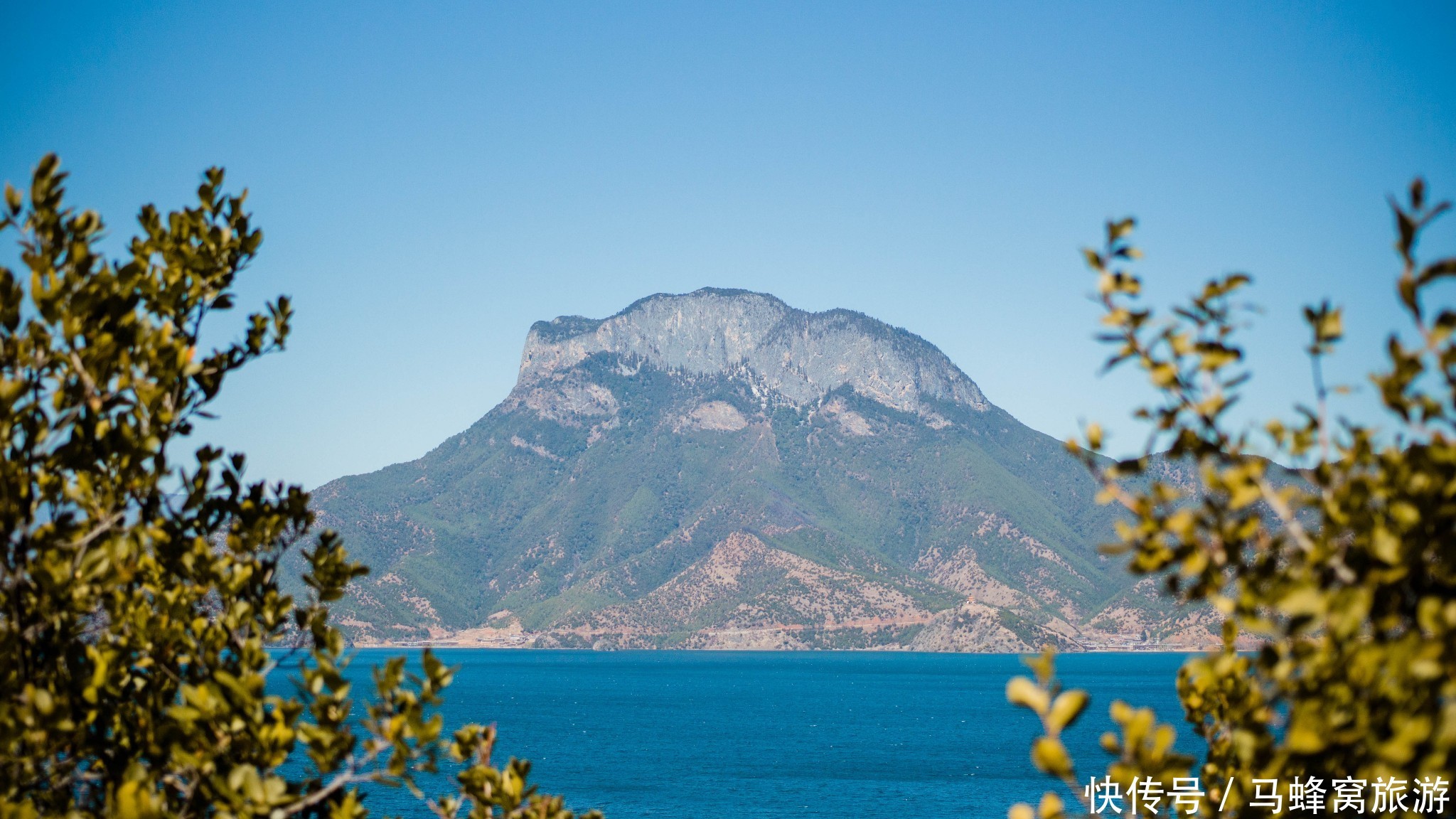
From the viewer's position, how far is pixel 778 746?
111875 mm

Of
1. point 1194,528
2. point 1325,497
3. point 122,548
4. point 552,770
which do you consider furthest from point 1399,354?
point 552,770

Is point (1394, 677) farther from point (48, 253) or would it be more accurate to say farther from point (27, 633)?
point (48, 253)

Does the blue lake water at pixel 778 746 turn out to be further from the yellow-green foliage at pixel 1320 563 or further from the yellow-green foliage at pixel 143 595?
the yellow-green foliage at pixel 1320 563

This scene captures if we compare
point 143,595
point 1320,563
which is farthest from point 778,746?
point 1320,563

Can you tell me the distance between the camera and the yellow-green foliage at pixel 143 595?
5.99m

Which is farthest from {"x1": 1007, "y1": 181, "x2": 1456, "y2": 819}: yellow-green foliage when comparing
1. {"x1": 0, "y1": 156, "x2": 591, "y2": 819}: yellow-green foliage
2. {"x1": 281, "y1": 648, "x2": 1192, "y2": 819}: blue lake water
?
{"x1": 281, "y1": 648, "x2": 1192, "y2": 819}: blue lake water

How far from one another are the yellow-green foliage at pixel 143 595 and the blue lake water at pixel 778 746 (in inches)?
2552

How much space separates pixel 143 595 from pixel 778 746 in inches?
4305

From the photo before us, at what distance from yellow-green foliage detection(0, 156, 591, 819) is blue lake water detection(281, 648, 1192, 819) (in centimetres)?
6481

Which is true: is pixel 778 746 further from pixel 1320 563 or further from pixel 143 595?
pixel 1320 563

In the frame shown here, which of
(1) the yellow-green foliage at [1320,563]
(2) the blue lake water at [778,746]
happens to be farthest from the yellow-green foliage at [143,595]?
(2) the blue lake water at [778,746]

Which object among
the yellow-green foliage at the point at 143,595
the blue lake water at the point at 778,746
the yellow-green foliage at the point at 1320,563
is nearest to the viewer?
the yellow-green foliage at the point at 1320,563

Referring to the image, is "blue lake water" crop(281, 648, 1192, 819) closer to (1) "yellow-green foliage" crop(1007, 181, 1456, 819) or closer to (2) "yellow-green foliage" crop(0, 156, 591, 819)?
(2) "yellow-green foliage" crop(0, 156, 591, 819)

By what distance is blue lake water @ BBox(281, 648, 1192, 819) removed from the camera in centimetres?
7944
